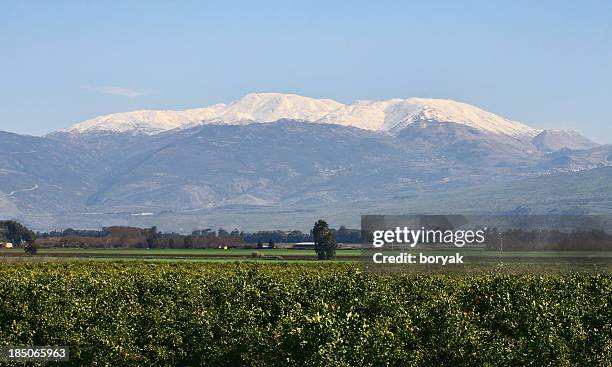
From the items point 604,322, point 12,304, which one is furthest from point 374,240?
point 12,304

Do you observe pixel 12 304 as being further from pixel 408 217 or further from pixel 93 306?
pixel 408 217

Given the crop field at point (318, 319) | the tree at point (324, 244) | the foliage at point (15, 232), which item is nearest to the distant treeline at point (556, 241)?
the crop field at point (318, 319)

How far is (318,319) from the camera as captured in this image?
3256 centimetres

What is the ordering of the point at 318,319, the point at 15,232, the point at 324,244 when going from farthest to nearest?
the point at 15,232 < the point at 324,244 < the point at 318,319

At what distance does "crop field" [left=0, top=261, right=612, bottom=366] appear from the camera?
32312mm

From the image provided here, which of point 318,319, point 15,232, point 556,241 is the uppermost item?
point 15,232

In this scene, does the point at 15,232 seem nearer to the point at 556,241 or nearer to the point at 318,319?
the point at 556,241

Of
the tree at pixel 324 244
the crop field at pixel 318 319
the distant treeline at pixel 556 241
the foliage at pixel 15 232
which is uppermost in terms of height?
the foliage at pixel 15 232

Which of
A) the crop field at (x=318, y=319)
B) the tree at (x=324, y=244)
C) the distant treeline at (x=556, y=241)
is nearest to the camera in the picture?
the crop field at (x=318, y=319)

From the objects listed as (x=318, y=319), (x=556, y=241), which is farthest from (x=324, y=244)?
(x=318, y=319)

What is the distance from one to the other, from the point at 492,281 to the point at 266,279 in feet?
32.3

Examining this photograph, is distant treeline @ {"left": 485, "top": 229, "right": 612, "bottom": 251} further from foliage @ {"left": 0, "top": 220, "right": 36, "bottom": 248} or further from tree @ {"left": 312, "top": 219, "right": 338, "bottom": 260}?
foliage @ {"left": 0, "top": 220, "right": 36, "bottom": 248}

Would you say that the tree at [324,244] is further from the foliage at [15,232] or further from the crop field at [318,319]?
the crop field at [318,319]

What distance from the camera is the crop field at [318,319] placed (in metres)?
32.3
